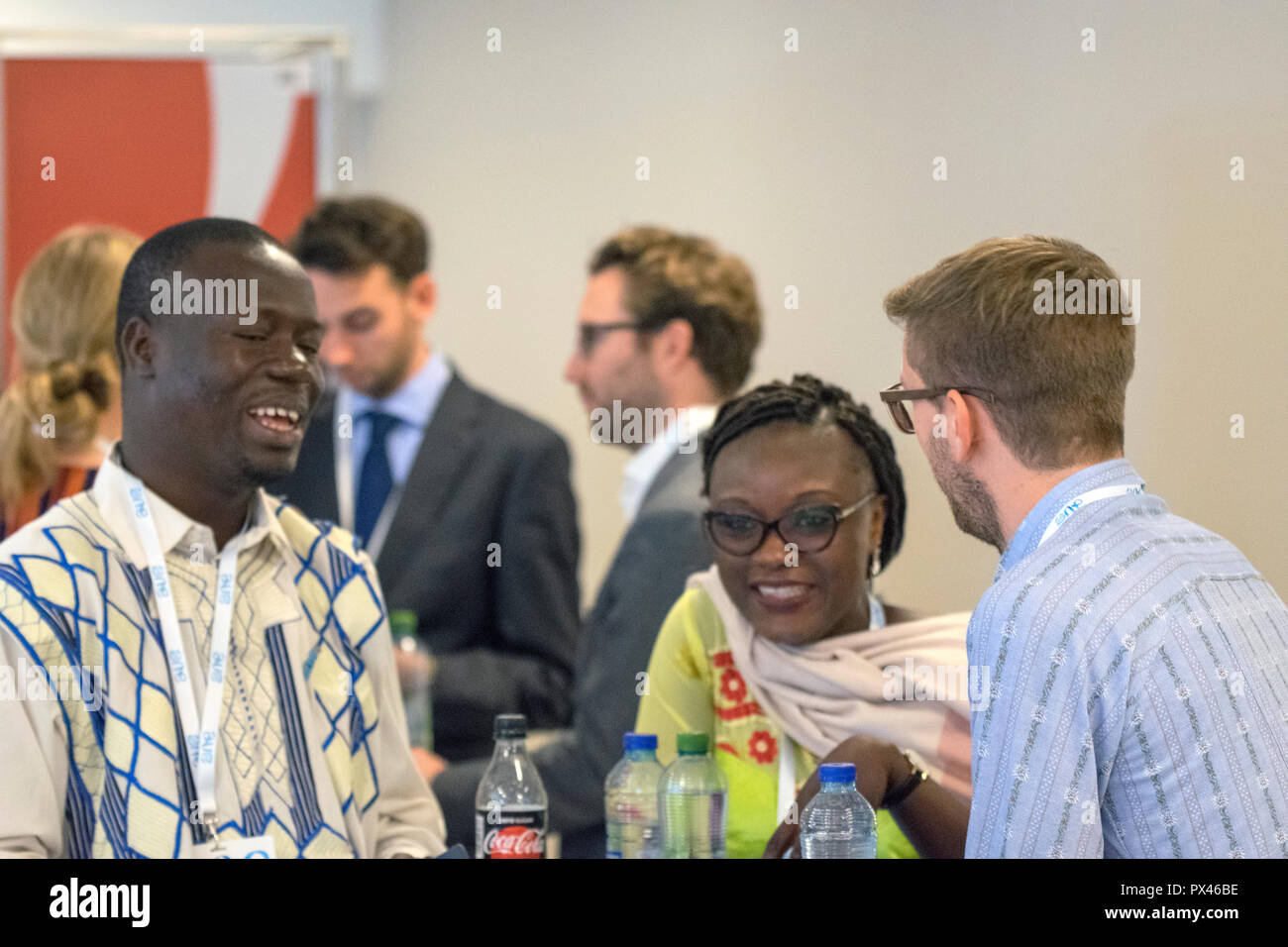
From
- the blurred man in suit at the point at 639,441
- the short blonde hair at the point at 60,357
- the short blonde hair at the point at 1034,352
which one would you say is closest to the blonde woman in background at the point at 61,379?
the short blonde hair at the point at 60,357

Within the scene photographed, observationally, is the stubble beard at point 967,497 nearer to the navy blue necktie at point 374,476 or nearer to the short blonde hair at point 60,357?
the short blonde hair at point 60,357

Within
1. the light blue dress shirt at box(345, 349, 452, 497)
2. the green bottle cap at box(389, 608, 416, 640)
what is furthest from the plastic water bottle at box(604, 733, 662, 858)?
the light blue dress shirt at box(345, 349, 452, 497)

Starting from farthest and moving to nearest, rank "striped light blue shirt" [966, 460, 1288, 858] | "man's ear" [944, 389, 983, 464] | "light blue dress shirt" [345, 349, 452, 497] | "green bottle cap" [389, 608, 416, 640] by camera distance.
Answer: "light blue dress shirt" [345, 349, 452, 497], "green bottle cap" [389, 608, 416, 640], "man's ear" [944, 389, 983, 464], "striped light blue shirt" [966, 460, 1288, 858]

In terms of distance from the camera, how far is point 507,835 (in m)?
1.87

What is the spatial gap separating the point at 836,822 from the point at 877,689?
10.2 inches

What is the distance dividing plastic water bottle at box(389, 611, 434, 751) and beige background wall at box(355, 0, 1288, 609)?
3.40 feet

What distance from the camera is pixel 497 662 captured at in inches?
123

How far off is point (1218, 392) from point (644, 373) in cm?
110

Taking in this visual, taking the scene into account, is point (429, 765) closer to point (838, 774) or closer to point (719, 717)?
point (719, 717)

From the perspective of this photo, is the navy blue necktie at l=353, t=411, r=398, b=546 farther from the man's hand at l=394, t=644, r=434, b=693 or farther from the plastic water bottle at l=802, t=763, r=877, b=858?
the plastic water bottle at l=802, t=763, r=877, b=858

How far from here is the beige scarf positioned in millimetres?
1920

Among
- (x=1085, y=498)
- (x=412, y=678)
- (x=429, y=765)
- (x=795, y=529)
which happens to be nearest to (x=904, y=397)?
(x=1085, y=498)

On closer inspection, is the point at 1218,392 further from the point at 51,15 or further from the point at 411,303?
the point at 51,15

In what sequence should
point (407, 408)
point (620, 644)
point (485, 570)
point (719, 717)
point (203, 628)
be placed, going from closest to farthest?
point (203, 628)
point (719, 717)
point (620, 644)
point (485, 570)
point (407, 408)
